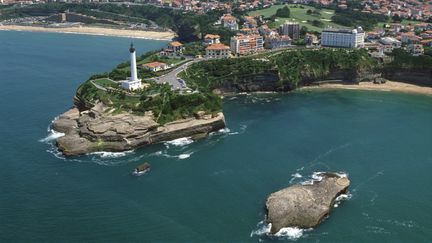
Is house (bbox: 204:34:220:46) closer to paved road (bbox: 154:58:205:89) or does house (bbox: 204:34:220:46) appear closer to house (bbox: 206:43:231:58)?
house (bbox: 206:43:231:58)

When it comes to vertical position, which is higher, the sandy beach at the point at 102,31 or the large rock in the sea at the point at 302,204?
the sandy beach at the point at 102,31

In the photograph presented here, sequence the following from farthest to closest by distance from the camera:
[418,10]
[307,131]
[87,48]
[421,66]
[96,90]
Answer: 1. [418,10]
2. [87,48]
3. [421,66]
4. [96,90]
5. [307,131]

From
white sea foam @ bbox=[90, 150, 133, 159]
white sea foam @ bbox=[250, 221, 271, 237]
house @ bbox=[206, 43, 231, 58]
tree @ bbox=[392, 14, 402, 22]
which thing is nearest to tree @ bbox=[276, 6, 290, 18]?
tree @ bbox=[392, 14, 402, 22]

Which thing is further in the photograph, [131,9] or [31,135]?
[131,9]

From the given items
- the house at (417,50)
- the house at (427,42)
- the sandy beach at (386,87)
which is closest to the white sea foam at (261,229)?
the sandy beach at (386,87)

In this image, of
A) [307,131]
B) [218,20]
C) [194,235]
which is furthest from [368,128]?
[218,20]

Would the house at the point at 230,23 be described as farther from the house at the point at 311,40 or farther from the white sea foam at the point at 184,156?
the white sea foam at the point at 184,156

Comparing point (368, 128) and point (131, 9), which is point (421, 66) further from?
point (131, 9)
